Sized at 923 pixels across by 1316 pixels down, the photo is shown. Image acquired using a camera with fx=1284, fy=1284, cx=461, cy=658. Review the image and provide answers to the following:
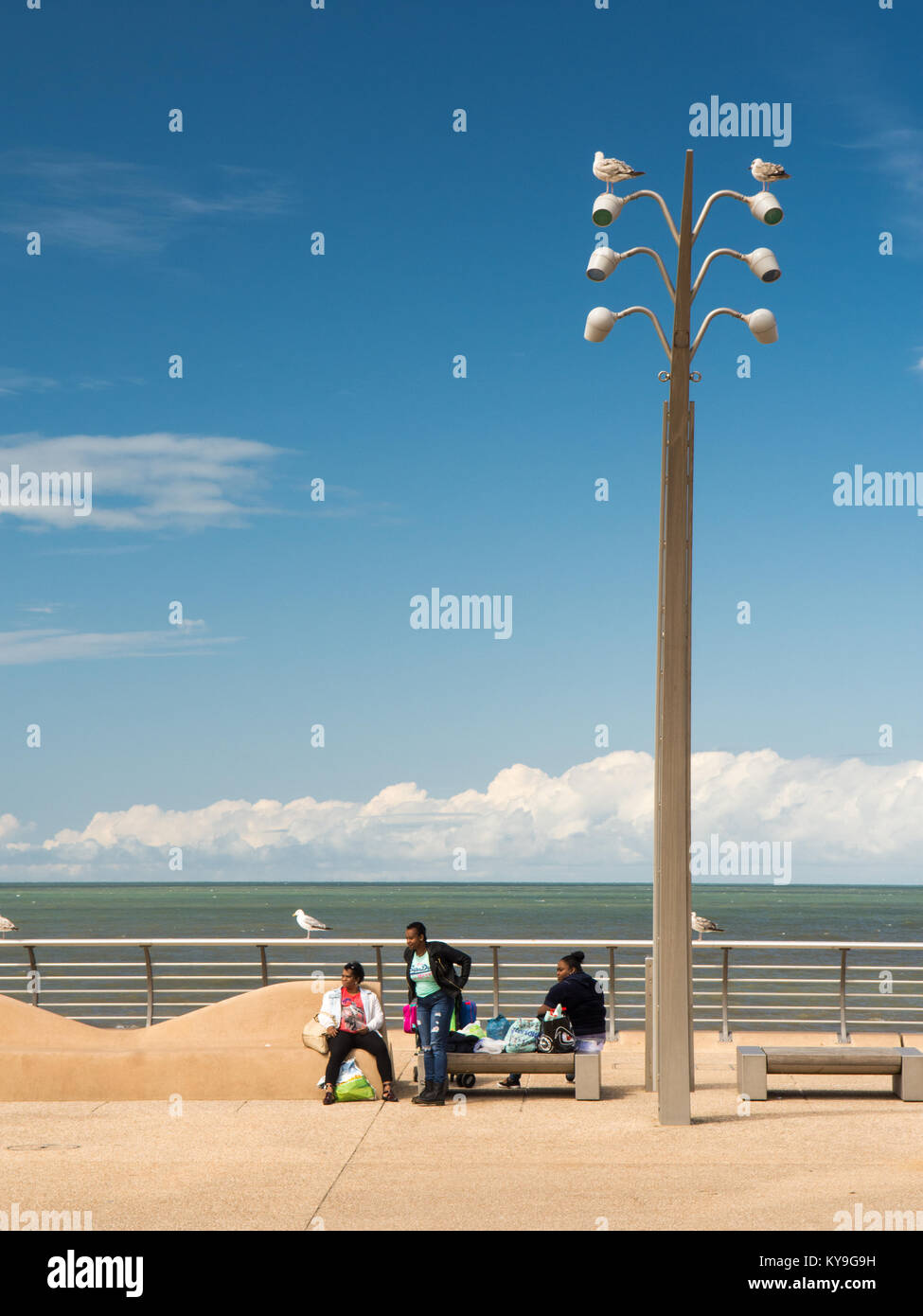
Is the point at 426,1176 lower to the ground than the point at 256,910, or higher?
higher

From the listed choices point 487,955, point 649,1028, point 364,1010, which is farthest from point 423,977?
point 487,955

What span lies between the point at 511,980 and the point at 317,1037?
12.7 m

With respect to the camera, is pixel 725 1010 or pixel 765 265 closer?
pixel 765 265

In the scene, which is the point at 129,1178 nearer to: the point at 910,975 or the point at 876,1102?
the point at 876,1102

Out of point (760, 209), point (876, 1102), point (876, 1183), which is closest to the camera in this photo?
point (876, 1183)

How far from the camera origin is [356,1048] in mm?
10922

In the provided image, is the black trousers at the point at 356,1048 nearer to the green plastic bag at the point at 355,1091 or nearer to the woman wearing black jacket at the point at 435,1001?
the green plastic bag at the point at 355,1091

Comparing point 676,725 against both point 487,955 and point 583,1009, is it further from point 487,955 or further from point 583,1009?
point 487,955

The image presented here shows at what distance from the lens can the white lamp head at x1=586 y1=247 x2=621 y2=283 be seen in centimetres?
962

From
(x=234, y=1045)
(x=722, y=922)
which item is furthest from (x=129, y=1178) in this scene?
(x=722, y=922)

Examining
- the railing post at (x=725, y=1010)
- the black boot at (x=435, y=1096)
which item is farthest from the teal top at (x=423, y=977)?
the railing post at (x=725, y=1010)

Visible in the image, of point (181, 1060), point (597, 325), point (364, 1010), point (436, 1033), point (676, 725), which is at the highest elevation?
point (597, 325)

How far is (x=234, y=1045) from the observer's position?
11.2 meters
